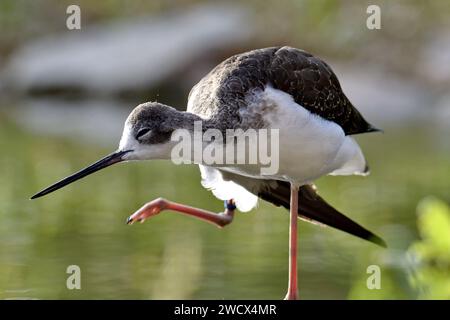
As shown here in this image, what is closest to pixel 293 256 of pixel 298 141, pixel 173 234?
pixel 298 141

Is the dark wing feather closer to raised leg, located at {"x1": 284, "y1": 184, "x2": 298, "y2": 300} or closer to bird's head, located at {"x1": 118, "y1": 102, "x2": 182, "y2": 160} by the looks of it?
bird's head, located at {"x1": 118, "y1": 102, "x2": 182, "y2": 160}

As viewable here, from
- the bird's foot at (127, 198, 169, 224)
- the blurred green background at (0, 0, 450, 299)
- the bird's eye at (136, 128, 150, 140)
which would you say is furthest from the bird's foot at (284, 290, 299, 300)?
the bird's eye at (136, 128, 150, 140)

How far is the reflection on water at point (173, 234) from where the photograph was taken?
8711 mm

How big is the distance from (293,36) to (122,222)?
9.75 meters

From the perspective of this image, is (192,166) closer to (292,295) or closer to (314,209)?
(314,209)

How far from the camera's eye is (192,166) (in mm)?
14297

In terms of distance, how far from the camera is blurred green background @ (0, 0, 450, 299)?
28.8 ft

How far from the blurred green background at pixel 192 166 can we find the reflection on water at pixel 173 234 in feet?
0.09

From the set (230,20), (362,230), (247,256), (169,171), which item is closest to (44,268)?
(247,256)

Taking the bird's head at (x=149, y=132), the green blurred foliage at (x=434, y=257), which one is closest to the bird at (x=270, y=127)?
the bird's head at (x=149, y=132)

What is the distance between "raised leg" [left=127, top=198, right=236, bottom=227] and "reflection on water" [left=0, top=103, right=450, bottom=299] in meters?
0.61

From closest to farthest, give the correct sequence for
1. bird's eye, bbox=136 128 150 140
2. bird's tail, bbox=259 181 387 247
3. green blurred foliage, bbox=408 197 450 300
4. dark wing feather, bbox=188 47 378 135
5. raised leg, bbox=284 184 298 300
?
bird's eye, bbox=136 128 150 140 → green blurred foliage, bbox=408 197 450 300 → dark wing feather, bbox=188 47 378 135 → raised leg, bbox=284 184 298 300 → bird's tail, bbox=259 181 387 247

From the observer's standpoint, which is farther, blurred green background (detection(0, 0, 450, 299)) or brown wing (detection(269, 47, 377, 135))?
blurred green background (detection(0, 0, 450, 299))

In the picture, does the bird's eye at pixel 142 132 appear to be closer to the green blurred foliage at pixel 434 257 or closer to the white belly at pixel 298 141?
the white belly at pixel 298 141
